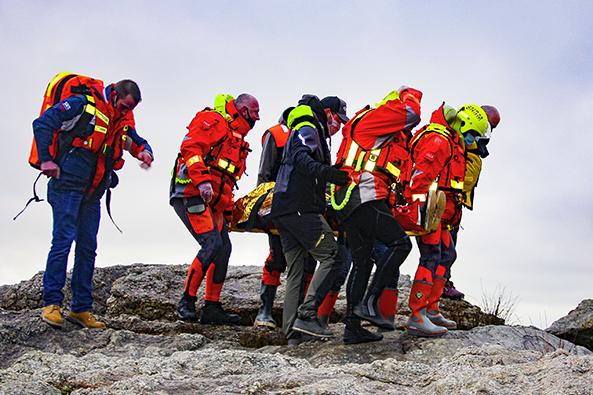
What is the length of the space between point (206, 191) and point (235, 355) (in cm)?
363

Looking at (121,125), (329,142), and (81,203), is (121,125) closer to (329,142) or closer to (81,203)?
(81,203)

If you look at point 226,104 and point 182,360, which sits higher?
point 226,104

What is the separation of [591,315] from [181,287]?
566cm

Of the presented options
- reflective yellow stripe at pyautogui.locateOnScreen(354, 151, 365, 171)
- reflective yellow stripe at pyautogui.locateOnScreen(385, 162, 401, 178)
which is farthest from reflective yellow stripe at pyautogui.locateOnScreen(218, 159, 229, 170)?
reflective yellow stripe at pyautogui.locateOnScreen(385, 162, 401, 178)

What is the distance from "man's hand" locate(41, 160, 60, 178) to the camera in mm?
7566

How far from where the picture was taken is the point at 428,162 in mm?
7383

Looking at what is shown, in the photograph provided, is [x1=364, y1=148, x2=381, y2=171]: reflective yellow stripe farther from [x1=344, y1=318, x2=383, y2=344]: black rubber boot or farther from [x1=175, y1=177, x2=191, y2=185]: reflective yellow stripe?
[x1=175, y1=177, x2=191, y2=185]: reflective yellow stripe

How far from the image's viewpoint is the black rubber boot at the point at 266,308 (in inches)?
347

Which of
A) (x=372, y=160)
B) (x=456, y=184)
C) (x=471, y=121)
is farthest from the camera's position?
(x=471, y=121)

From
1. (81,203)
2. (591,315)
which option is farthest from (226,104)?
(591,315)

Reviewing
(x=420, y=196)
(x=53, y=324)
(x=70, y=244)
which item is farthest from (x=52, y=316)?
(x=420, y=196)

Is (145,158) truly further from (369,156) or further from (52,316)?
(369,156)

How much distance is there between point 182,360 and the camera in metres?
4.72

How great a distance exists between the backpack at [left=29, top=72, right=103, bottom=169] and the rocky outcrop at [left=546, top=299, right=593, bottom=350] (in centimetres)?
672
